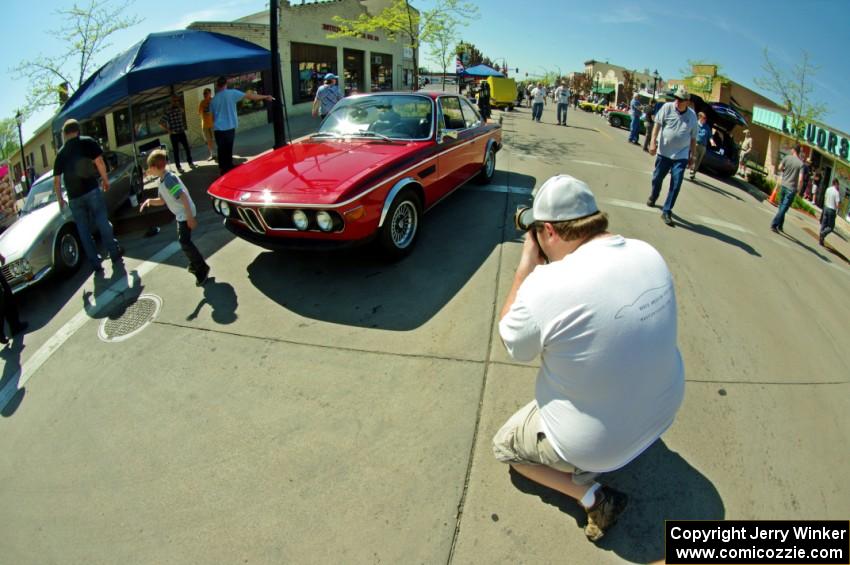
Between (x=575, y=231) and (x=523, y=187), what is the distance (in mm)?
5841

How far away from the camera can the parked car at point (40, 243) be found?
4957 millimetres

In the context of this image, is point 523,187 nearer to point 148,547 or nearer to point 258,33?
point 148,547

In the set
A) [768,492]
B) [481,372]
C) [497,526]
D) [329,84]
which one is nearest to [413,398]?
[481,372]

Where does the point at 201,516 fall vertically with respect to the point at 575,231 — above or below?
below

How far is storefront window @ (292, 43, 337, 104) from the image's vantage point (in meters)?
19.8

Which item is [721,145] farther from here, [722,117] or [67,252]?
[67,252]

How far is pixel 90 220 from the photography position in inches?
217

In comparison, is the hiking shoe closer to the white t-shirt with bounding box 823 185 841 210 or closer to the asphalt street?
the asphalt street

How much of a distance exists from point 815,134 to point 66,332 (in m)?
29.3

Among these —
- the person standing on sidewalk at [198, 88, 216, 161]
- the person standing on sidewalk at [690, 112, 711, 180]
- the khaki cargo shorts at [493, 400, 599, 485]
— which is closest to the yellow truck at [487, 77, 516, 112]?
the person standing on sidewalk at [690, 112, 711, 180]

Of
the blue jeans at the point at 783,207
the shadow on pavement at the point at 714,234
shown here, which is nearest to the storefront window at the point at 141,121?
the shadow on pavement at the point at 714,234

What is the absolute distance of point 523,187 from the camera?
7449mm

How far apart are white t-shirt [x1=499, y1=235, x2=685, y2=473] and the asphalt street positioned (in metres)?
0.69

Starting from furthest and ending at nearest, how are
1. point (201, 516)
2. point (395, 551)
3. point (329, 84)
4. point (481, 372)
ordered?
point (329, 84)
point (481, 372)
point (201, 516)
point (395, 551)
